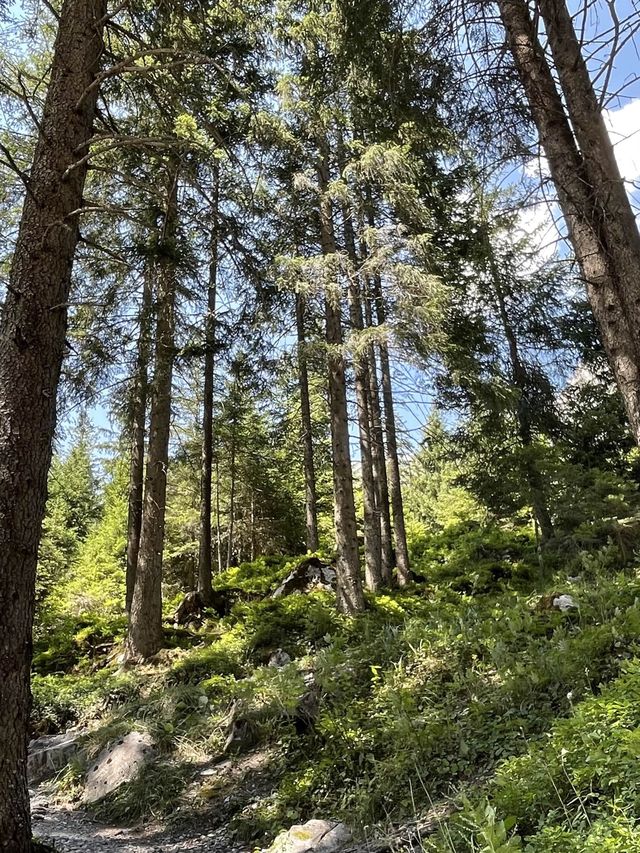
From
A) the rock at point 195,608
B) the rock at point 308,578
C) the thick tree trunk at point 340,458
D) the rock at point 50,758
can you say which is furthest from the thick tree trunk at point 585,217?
the rock at point 195,608

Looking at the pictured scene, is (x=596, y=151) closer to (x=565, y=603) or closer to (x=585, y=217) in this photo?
(x=585, y=217)

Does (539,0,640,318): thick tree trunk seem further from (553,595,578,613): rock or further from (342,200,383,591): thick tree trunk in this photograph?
(342,200,383,591): thick tree trunk

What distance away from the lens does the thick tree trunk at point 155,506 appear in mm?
8922

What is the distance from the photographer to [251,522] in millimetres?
19750

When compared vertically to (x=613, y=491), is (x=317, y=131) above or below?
above

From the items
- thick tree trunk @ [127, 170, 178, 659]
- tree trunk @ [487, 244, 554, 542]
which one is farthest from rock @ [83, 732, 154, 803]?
tree trunk @ [487, 244, 554, 542]

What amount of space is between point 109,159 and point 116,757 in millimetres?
Result: 7581

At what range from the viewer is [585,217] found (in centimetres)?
356

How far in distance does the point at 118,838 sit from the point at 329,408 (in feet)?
22.8

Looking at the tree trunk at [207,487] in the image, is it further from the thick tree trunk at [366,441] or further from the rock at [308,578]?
the thick tree trunk at [366,441]

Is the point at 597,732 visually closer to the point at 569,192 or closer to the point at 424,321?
Result: the point at 569,192

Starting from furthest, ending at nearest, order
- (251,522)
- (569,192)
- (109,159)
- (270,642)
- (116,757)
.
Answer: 1. (251,522)
2. (270,642)
3. (109,159)
4. (116,757)
5. (569,192)

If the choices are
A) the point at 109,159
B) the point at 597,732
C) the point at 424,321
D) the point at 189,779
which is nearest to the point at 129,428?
the point at 109,159

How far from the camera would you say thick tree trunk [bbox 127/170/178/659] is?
8.92 m
